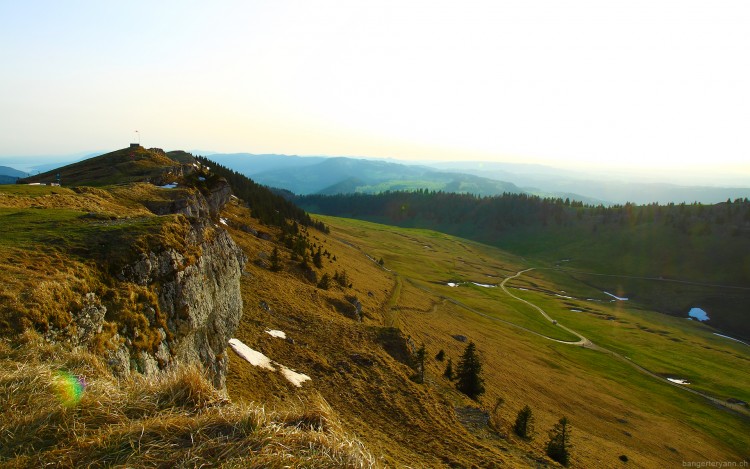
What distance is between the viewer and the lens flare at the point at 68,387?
23.8ft

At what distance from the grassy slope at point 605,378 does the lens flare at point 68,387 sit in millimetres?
32965

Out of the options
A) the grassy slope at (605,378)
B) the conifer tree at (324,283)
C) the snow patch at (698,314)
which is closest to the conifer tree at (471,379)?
the grassy slope at (605,378)

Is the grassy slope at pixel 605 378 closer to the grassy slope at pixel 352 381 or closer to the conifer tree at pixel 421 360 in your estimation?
the conifer tree at pixel 421 360

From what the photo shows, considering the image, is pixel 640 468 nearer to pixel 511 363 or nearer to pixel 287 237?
pixel 511 363

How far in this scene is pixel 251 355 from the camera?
2881cm

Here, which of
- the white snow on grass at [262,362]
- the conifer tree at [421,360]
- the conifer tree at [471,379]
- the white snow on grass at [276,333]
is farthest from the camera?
the conifer tree at [471,379]

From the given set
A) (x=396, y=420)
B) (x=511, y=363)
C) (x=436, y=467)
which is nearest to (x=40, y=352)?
(x=436, y=467)

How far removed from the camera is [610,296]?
6639 inches

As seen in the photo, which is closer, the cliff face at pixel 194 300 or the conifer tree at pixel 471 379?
the cliff face at pixel 194 300

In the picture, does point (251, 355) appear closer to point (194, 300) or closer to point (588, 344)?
point (194, 300)

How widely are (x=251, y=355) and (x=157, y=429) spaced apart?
23868mm

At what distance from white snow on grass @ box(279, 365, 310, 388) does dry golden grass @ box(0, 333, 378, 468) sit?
20785 mm

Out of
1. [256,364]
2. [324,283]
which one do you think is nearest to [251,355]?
[256,364]

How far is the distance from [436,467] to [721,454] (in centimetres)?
6362
